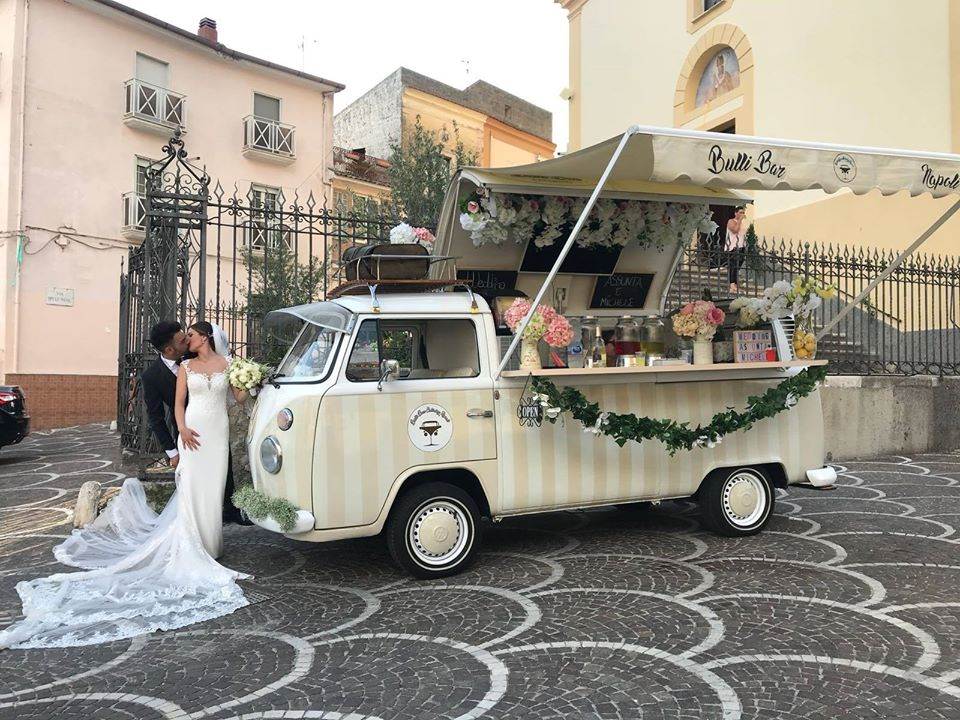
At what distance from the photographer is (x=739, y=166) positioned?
213 inches

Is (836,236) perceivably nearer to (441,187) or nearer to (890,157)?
(441,187)

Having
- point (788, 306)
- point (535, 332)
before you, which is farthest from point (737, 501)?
point (535, 332)

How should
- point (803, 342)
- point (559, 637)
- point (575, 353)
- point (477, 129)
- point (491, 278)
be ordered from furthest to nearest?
point (477, 129) < point (491, 278) < point (803, 342) < point (575, 353) < point (559, 637)

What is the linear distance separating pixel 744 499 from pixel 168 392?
193 inches

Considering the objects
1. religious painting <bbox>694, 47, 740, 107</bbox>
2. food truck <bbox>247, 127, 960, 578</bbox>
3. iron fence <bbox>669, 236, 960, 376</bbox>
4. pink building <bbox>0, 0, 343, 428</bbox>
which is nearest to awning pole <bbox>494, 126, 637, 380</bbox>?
food truck <bbox>247, 127, 960, 578</bbox>

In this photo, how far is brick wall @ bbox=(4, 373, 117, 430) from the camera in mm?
17812

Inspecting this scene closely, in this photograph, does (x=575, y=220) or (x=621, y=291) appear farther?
(x=621, y=291)

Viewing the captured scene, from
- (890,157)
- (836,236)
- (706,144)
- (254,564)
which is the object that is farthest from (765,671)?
(836,236)

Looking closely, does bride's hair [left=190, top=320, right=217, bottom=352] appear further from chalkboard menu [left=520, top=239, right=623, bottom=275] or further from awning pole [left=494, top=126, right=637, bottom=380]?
chalkboard menu [left=520, top=239, right=623, bottom=275]

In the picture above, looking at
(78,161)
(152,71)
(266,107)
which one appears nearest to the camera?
(78,161)

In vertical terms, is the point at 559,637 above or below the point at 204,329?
below

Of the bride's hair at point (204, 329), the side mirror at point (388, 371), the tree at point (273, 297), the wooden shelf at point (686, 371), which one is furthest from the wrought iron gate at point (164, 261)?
the wooden shelf at point (686, 371)

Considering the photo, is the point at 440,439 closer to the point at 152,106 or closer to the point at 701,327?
the point at 701,327

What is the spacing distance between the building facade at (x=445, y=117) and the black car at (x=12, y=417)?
724 inches
